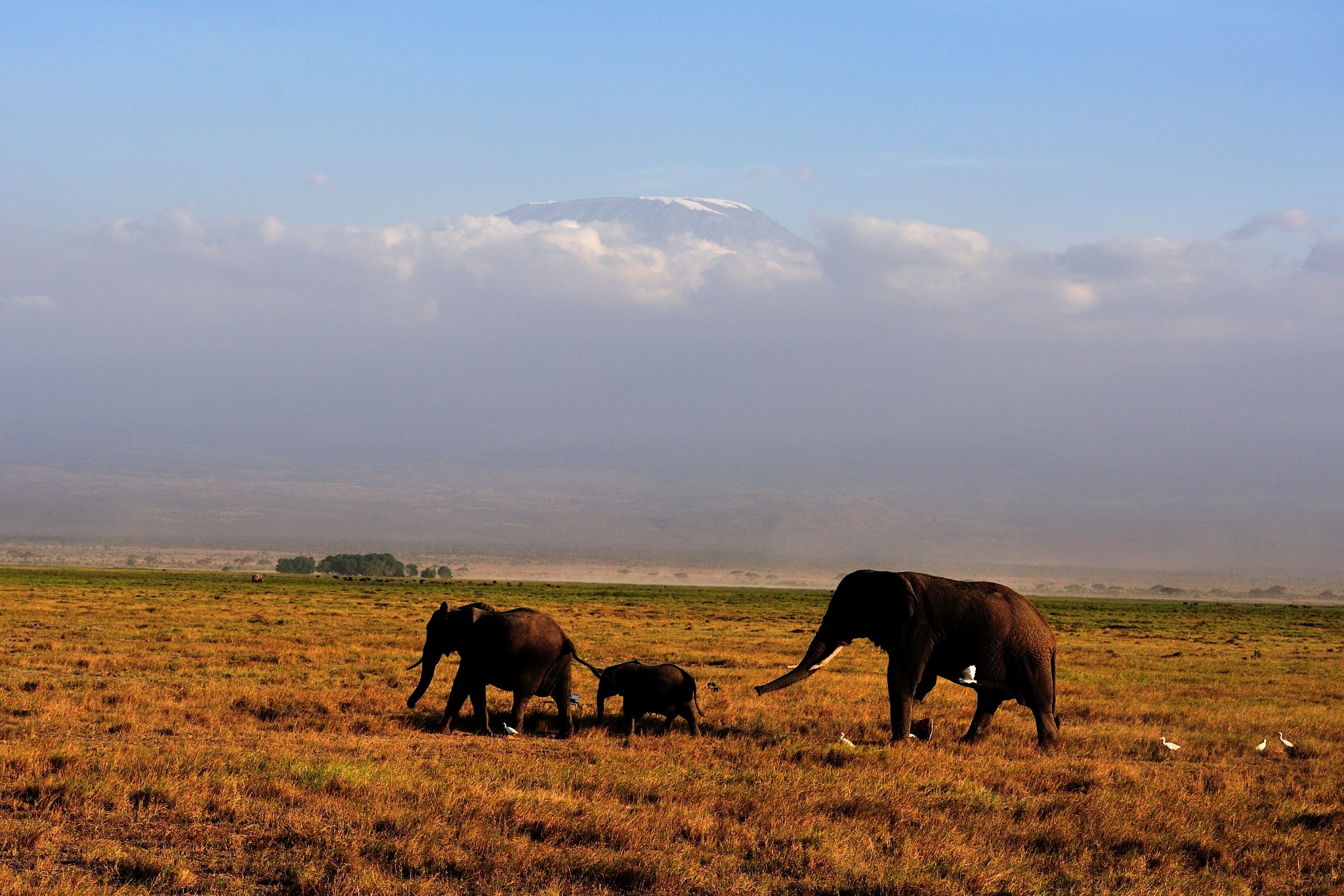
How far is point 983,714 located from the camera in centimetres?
1730

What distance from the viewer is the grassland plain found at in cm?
892

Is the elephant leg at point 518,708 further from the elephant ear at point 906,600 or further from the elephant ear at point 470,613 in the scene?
the elephant ear at point 906,600

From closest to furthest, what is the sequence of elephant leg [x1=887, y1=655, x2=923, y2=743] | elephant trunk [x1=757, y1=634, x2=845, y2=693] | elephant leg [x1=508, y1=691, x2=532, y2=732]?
1. elephant trunk [x1=757, y1=634, x2=845, y2=693]
2. elephant leg [x1=887, y1=655, x2=923, y2=743]
3. elephant leg [x1=508, y1=691, x2=532, y2=732]

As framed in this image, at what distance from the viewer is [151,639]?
103ft

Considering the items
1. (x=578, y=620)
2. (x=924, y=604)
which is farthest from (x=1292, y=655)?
(x=924, y=604)

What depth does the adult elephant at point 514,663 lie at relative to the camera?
1661cm

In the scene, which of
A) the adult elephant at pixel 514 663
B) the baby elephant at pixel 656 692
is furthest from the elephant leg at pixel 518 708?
the baby elephant at pixel 656 692

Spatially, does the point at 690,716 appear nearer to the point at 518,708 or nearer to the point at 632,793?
the point at 518,708

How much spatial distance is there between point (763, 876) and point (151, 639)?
90.2 ft

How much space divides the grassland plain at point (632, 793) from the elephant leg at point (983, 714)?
0.46 metres

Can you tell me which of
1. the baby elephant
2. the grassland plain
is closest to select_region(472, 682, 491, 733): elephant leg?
the grassland plain

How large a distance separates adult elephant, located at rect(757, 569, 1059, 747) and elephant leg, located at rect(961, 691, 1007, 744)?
59 millimetres

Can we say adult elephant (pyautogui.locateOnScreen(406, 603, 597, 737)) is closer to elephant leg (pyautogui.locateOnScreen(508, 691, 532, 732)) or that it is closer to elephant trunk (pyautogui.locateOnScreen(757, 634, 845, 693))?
elephant leg (pyautogui.locateOnScreen(508, 691, 532, 732))

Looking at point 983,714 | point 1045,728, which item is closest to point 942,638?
point 983,714
